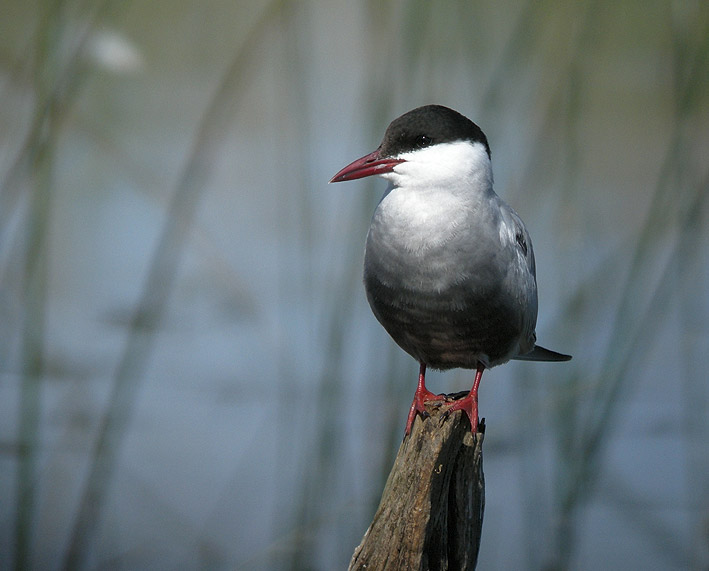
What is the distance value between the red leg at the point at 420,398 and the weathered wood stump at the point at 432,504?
90 mm

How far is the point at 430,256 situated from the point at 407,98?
2.21 ft

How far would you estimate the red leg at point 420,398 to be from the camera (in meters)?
2.13

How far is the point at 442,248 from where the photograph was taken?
2.04 meters

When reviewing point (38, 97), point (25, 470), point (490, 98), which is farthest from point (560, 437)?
point (38, 97)

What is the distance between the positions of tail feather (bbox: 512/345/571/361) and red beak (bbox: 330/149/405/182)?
85 centimetres

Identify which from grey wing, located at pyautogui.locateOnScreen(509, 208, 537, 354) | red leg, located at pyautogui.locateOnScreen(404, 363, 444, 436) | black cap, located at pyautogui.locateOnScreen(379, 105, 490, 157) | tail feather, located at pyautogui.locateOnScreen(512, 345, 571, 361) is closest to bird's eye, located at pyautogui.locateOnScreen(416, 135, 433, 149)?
black cap, located at pyautogui.locateOnScreen(379, 105, 490, 157)

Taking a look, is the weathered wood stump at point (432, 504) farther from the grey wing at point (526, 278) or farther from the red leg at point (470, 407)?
the grey wing at point (526, 278)

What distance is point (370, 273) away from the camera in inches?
85.7

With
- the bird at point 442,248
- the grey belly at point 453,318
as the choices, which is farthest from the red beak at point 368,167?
the grey belly at point 453,318

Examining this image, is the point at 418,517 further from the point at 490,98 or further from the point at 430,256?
the point at 490,98

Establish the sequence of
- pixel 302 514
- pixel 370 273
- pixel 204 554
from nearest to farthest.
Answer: pixel 370 273
pixel 302 514
pixel 204 554

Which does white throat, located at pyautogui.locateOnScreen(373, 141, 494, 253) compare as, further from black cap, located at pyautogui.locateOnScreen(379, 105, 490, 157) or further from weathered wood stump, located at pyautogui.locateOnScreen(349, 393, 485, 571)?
weathered wood stump, located at pyautogui.locateOnScreen(349, 393, 485, 571)

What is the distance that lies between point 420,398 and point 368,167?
672 mm

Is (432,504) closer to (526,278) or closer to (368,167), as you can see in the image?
(526,278)
